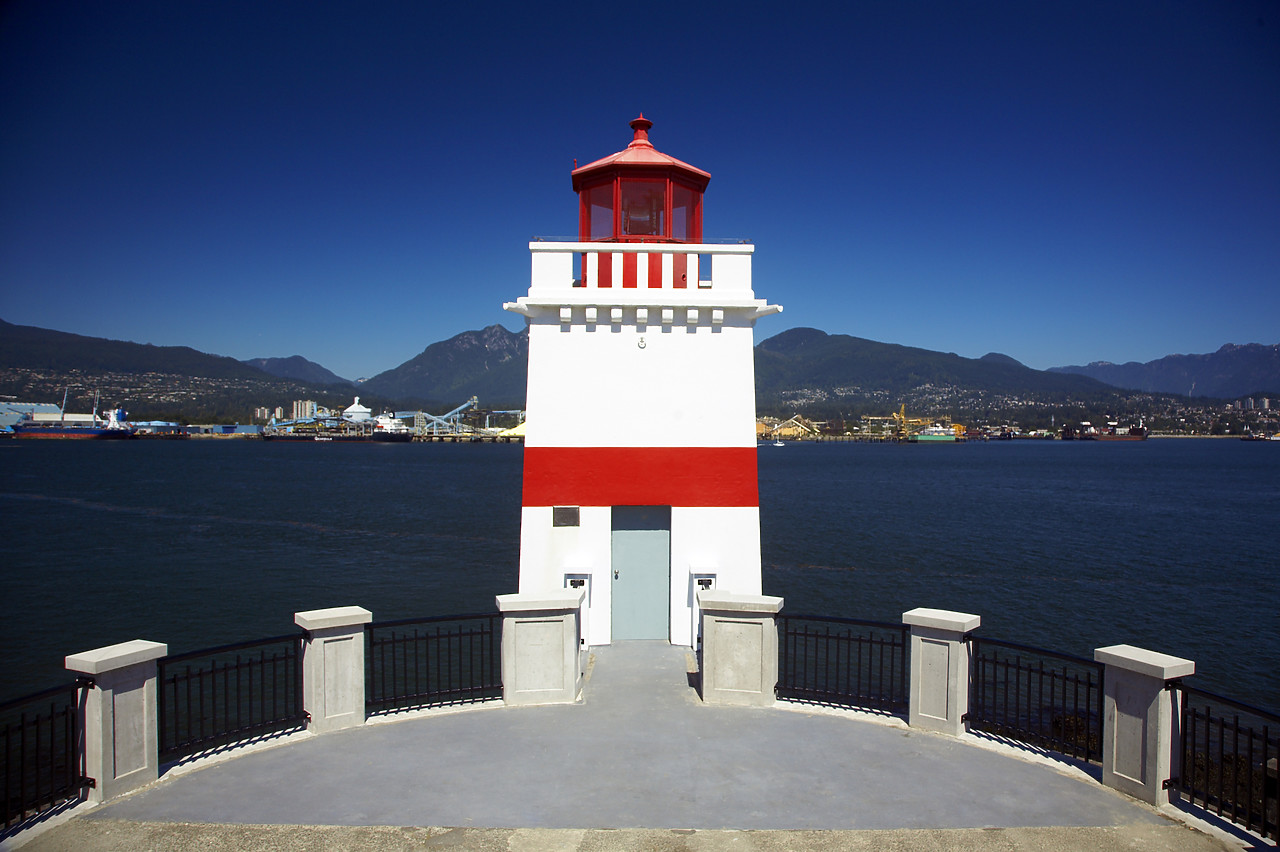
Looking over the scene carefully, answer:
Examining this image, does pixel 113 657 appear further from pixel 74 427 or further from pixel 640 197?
pixel 74 427

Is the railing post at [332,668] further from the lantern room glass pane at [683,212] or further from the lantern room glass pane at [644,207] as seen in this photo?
the lantern room glass pane at [683,212]

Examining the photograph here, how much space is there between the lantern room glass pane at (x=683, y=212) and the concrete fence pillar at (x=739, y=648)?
4809 mm

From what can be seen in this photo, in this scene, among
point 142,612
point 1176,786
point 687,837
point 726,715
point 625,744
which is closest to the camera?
point 687,837

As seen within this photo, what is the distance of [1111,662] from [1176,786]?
87 centimetres

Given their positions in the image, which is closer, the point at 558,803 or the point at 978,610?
the point at 558,803

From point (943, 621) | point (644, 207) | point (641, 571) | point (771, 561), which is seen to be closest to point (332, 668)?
point (641, 571)

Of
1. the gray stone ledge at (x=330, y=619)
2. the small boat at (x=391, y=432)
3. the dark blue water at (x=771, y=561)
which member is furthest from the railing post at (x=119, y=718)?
the small boat at (x=391, y=432)

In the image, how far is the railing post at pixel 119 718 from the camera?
16.6 feet

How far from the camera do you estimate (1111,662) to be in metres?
5.37

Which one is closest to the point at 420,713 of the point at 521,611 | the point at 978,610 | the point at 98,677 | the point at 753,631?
the point at 521,611

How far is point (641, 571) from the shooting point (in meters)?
9.16

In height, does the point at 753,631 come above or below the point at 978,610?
above

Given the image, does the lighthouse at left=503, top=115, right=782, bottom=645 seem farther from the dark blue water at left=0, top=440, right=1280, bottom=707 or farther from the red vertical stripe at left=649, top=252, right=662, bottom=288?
the dark blue water at left=0, top=440, right=1280, bottom=707

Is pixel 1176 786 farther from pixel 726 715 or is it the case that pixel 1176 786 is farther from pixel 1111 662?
pixel 726 715
